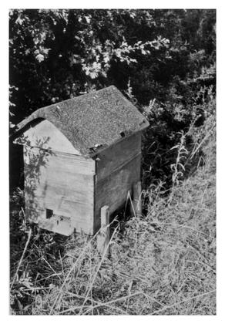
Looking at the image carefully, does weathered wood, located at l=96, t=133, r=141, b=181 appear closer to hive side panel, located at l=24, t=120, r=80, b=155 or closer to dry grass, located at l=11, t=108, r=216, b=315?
hive side panel, located at l=24, t=120, r=80, b=155

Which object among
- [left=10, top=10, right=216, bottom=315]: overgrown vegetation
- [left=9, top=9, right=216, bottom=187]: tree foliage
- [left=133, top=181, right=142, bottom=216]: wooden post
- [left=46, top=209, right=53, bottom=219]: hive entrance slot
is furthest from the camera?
[left=133, top=181, right=142, bottom=216]: wooden post

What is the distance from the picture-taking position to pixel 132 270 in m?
4.29

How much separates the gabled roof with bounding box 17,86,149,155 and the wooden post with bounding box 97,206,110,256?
25.2 inches

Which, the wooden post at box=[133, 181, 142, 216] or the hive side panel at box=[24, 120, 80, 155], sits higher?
the hive side panel at box=[24, 120, 80, 155]

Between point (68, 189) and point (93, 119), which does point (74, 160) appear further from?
point (93, 119)

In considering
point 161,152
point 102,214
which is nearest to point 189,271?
point 102,214

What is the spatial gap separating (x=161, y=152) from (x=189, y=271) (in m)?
2.30

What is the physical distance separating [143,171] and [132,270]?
1583 millimetres

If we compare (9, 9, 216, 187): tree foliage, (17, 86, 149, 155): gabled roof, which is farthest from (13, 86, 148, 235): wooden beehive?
(9, 9, 216, 187): tree foliage

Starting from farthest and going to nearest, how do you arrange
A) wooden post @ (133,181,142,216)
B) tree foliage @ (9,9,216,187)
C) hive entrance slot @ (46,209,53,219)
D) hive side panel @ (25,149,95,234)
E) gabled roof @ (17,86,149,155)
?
1. wooden post @ (133,181,142,216)
2. tree foliage @ (9,9,216,187)
3. hive entrance slot @ (46,209,53,219)
4. hive side panel @ (25,149,95,234)
5. gabled roof @ (17,86,149,155)

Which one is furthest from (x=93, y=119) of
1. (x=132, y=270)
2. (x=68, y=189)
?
(x=132, y=270)

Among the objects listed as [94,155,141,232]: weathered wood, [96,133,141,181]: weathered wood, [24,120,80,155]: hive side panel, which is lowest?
[94,155,141,232]: weathered wood

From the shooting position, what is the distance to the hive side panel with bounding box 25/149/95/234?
3.84 m

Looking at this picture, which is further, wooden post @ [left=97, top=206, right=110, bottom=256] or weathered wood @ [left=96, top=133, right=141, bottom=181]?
wooden post @ [left=97, top=206, right=110, bottom=256]
